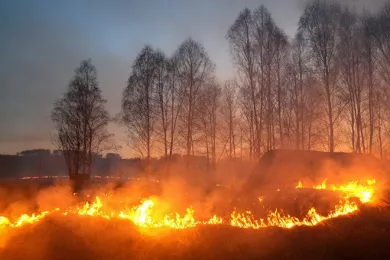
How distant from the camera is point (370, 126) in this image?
83.0 ft

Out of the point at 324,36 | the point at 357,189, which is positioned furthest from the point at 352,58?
the point at 357,189

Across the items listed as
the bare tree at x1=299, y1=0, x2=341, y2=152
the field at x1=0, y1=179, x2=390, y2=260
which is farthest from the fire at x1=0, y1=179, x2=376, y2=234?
the bare tree at x1=299, y1=0, x2=341, y2=152

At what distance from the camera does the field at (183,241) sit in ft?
25.1

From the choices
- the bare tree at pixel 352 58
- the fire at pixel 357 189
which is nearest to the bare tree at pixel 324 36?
the bare tree at pixel 352 58

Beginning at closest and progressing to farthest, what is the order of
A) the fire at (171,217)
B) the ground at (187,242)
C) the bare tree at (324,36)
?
the ground at (187,242), the fire at (171,217), the bare tree at (324,36)

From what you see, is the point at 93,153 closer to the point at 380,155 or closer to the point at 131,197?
the point at 131,197

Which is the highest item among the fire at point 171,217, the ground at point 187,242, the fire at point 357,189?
the fire at point 357,189

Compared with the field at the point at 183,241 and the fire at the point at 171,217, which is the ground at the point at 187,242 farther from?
the fire at the point at 171,217

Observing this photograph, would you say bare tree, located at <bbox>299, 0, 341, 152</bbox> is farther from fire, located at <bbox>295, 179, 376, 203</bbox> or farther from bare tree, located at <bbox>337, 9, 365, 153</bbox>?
fire, located at <bbox>295, 179, 376, 203</bbox>

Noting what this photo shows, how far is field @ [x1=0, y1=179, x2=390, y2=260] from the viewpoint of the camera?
7.65 metres

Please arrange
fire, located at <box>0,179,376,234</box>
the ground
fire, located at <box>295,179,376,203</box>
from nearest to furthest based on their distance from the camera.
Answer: the ground < fire, located at <box>0,179,376,234</box> < fire, located at <box>295,179,376,203</box>

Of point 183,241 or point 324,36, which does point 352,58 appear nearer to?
point 324,36

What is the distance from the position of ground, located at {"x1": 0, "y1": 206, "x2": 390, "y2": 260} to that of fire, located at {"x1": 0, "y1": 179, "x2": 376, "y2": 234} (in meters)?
0.38

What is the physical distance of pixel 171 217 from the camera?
31.3 ft
